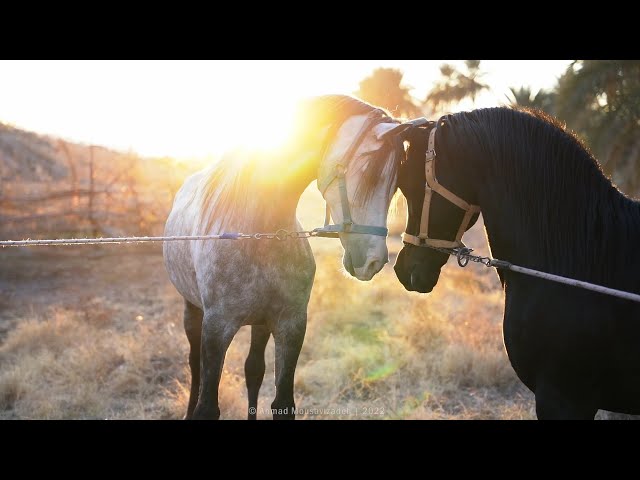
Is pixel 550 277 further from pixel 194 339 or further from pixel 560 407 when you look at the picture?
pixel 194 339

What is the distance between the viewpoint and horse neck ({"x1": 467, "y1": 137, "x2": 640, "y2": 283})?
2.15m

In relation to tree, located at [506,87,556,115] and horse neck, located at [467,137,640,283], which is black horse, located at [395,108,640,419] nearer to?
horse neck, located at [467,137,640,283]

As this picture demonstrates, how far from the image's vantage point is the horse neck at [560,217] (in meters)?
2.15

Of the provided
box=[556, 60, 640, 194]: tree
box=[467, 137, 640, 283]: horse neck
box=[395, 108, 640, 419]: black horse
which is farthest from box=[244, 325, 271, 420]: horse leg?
box=[556, 60, 640, 194]: tree

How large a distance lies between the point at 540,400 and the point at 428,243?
90cm

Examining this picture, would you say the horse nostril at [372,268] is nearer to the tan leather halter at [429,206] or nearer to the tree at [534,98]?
the tan leather halter at [429,206]

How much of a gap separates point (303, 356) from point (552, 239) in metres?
4.84

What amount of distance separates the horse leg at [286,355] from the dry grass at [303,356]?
180cm

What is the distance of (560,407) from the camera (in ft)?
7.13

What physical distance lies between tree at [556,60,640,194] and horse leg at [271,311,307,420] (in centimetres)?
869

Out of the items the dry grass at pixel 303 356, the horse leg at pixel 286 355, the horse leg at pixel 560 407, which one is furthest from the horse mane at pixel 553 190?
the dry grass at pixel 303 356

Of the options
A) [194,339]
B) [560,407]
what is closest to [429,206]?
[560,407]
